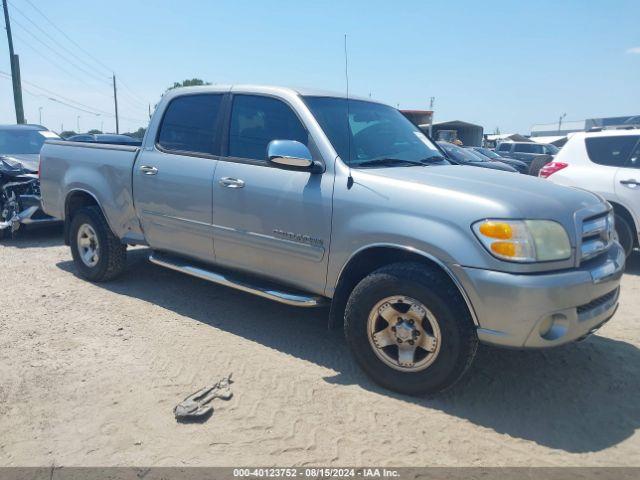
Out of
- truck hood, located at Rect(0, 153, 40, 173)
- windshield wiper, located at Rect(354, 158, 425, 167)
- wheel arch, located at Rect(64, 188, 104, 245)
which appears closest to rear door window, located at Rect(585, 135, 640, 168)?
windshield wiper, located at Rect(354, 158, 425, 167)

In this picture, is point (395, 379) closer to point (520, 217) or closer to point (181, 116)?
point (520, 217)

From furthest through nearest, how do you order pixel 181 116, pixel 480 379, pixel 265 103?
pixel 181 116
pixel 265 103
pixel 480 379

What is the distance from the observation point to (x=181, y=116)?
15.8 ft

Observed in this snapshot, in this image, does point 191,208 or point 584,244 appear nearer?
point 584,244

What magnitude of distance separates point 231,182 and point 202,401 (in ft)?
5.60

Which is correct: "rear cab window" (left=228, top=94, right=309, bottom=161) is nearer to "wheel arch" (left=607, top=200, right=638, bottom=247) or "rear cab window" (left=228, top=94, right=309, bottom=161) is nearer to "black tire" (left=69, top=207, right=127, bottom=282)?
"black tire" (left=69, top=207, right=127, bottom=282)

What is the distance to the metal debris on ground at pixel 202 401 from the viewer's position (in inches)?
122

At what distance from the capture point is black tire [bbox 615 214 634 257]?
6.58m

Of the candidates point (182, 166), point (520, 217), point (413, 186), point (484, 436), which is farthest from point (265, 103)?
point (484, 436)

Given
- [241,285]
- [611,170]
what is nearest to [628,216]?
[611,170]

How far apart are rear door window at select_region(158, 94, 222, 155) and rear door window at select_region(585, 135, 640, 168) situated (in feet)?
17.1

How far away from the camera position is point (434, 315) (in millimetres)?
3158

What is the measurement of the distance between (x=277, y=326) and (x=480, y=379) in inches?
70.0

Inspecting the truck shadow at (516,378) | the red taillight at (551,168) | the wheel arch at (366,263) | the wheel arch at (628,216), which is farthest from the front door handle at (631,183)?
the wheel arch at (366,263)
